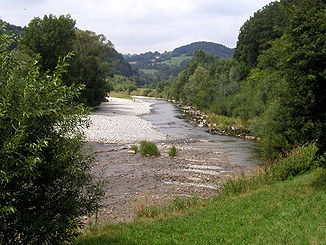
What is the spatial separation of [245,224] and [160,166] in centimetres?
1679

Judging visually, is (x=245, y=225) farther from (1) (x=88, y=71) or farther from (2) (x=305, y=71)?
(1) (x=88, y=71)

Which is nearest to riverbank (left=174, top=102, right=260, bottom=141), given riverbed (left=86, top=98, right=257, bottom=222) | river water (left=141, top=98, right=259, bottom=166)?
river water (left=141, top=98, right=259, bottom=166)

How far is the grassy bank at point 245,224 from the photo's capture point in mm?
9984

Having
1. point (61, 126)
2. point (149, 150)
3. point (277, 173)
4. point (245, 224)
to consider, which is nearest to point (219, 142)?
point (149, 150)

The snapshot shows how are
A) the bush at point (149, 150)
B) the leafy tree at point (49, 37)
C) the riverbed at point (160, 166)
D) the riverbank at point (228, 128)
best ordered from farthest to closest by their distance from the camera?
the leafy tree at point (49, 37), the riverbank at point (228, 128), the bush at point (149, 150), the riverbed at point (160, 166)

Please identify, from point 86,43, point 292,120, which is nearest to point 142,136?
point 292,120

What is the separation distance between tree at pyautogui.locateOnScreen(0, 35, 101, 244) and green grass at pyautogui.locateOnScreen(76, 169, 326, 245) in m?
2.30

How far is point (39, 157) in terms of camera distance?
26.4 feet

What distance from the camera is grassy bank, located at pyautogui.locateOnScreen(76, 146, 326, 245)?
9.98 m

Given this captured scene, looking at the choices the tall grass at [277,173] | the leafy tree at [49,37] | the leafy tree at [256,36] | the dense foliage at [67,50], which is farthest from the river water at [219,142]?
the leafy tree at [256,36]

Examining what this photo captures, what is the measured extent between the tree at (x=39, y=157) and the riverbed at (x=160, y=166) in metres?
2.41

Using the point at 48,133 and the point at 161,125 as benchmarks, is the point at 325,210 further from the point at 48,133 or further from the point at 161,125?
the point at 161,125

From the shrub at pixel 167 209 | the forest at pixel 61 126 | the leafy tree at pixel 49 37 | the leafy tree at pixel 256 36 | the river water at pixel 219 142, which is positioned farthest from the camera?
the leafy tree at pixel 256 36

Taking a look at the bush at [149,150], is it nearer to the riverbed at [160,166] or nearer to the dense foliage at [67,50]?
the riverbed at [160,166]
